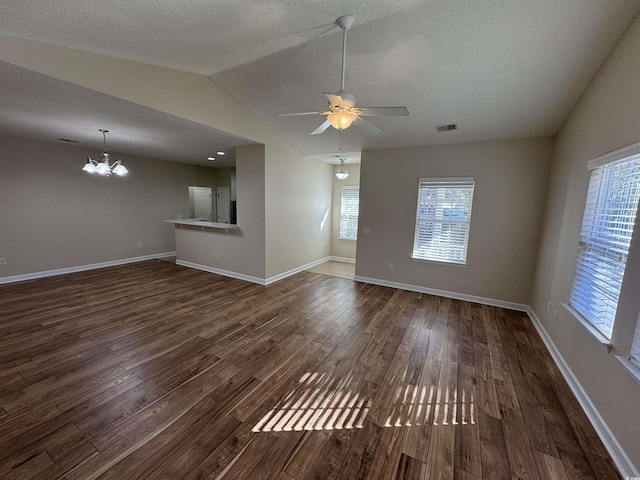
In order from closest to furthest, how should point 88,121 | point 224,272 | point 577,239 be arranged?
point 577,239 < point 88,121 < point 224,272

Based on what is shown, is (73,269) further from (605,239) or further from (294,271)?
(605,239)

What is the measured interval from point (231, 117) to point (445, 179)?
3464mm

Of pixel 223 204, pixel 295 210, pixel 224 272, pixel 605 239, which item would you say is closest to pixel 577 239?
pixel 605 239

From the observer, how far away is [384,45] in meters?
2.42

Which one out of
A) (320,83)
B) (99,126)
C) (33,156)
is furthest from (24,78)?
(33,156)

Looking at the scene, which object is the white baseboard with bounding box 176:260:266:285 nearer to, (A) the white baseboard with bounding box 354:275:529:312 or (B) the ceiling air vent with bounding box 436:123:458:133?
(A) the white baseboard with bounding box 354:275:529:312

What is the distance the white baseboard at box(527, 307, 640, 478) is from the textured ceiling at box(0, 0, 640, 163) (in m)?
2.73

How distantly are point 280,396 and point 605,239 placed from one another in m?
2.88

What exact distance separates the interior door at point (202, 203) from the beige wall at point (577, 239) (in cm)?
806

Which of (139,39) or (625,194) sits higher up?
(139,39)

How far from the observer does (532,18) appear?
6.47 ft

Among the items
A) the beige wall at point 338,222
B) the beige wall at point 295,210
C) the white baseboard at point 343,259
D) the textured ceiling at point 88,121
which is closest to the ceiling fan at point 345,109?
the textured ceiling at point 88,121

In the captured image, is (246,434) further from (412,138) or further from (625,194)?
(412,138)

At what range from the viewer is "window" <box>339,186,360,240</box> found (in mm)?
6773
